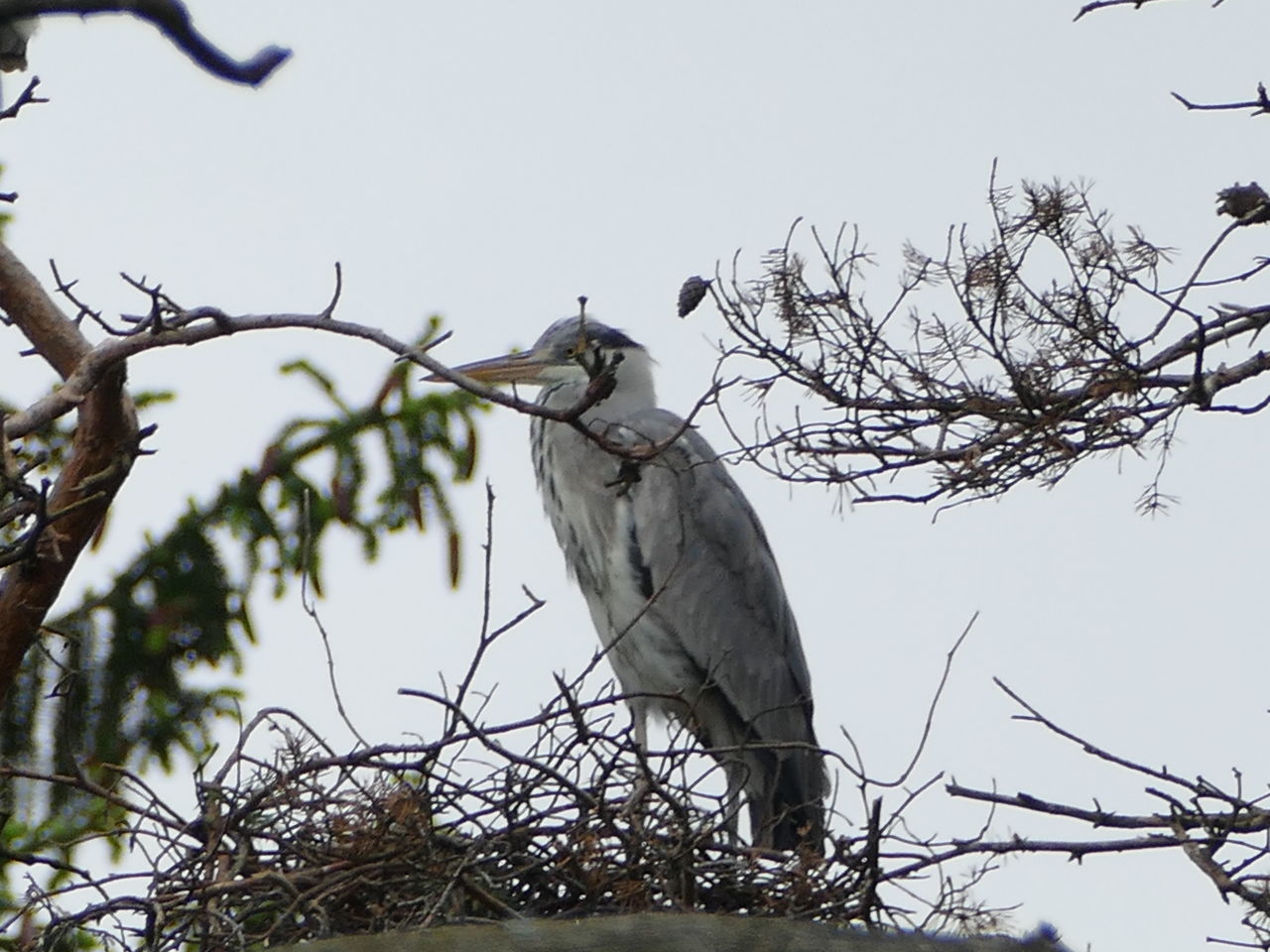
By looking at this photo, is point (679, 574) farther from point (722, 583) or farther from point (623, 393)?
point (623, 393)

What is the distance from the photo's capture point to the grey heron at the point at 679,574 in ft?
15.8

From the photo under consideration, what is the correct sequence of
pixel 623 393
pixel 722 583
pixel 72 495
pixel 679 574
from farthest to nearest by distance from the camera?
1. pixel 623 393
2. pixel 722 583
3. pixel 679 574
4. pixel 72 495

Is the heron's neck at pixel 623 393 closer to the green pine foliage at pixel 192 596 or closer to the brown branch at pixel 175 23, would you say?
the green pine foliage at pixel 192 596

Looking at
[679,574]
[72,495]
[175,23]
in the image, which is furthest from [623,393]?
[175,23]

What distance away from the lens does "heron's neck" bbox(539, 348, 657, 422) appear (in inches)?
204

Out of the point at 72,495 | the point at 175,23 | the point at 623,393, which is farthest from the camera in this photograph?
the point at 623,393

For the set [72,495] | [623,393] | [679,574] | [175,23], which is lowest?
[175,23]

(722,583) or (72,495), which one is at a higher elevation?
(722,583)

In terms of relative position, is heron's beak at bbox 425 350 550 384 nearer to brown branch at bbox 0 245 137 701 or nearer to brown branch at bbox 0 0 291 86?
brown branch at bbox 0 245 137 701

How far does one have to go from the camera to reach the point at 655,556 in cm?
484

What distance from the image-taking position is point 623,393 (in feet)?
17.5

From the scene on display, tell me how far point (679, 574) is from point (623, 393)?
0.70 meters

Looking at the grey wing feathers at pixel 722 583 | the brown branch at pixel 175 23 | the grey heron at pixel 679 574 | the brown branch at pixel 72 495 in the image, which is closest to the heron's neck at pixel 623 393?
the grey heron at pixel 679 574

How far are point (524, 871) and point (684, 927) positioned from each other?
1217 mm
